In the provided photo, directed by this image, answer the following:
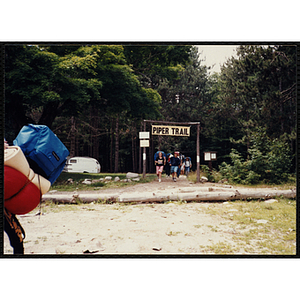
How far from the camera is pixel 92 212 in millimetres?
4641

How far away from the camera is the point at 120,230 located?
3.98 meters

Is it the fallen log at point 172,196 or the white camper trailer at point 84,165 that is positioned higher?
the white camper trailer at point 84,165

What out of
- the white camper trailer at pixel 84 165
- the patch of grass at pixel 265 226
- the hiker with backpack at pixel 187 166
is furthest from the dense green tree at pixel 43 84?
the patch of grass at pixel 265 226

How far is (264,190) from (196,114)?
7.89 feet

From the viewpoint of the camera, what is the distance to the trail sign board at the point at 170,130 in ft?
17.3

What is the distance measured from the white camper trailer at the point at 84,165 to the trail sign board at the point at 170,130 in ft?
4.82

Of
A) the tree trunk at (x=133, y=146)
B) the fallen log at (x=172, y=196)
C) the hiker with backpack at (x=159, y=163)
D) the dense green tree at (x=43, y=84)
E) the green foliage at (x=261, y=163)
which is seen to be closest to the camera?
the dense green tree at (x=43, y=84)

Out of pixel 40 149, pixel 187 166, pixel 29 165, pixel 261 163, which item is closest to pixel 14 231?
pixel 29 165

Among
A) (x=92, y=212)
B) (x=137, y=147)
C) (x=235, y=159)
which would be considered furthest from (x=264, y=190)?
(x=92, y=212)

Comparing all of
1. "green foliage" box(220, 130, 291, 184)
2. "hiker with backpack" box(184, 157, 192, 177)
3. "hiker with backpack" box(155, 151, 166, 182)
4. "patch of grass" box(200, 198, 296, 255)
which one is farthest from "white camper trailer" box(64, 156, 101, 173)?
"green foliage" box(220, 130, 291, 184)

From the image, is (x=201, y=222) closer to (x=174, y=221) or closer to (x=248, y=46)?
(x=174, y=221)

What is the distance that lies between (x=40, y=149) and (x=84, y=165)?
2.31m

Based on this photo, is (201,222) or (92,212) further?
(92,212)

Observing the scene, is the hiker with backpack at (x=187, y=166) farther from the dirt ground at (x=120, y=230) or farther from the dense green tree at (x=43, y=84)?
the dense green tree at (x=43, y=84)
